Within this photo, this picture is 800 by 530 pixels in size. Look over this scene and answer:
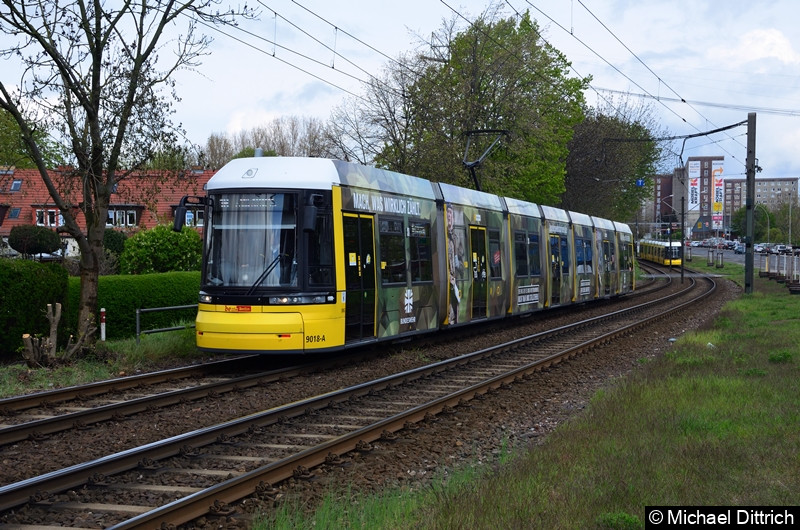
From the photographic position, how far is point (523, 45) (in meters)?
42.0

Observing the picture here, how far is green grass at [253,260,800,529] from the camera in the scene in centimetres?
579

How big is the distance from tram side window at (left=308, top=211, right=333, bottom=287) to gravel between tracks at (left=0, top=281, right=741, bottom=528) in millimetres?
1473

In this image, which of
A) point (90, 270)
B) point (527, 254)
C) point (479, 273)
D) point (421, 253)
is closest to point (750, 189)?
point (527, 254)

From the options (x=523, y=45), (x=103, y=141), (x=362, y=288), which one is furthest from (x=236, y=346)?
(x=523, y=45)

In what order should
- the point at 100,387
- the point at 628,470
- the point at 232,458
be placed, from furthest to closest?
1. the point at 100,387
2. the point at 232,458
3. the point at 628,470

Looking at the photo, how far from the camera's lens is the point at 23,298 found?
1595 centimetres

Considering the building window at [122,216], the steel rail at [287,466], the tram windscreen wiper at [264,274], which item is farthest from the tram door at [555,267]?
the building window at [122,216]

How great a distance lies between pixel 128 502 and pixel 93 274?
980cm

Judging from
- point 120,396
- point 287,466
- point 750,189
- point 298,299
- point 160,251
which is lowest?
point 120,396

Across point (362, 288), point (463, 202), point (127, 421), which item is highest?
point (463, 202)

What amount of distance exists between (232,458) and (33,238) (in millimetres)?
32959

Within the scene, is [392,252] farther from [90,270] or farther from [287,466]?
[287,466]

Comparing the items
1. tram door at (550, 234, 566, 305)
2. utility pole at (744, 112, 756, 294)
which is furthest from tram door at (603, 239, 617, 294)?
tram door at (550, 234, 566, 305)

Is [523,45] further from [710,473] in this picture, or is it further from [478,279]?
[710,473]
